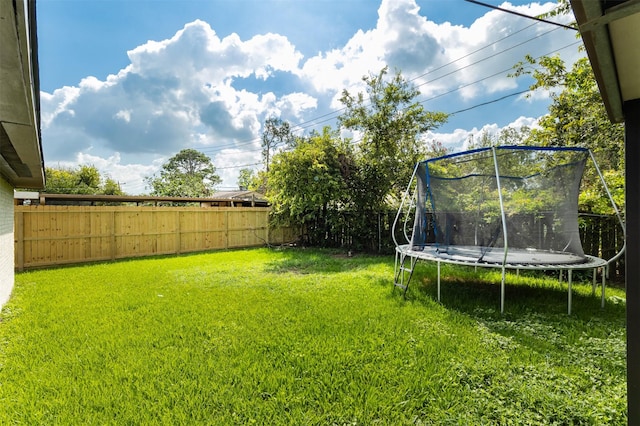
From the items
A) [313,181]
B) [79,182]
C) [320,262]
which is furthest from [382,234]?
[79,182]

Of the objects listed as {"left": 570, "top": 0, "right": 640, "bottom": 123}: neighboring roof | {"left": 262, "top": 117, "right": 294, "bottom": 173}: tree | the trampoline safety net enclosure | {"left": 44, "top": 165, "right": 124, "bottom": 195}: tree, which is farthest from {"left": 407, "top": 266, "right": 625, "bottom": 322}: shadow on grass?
{"left": 44, "top": 165, "right": 124, "bottom": 195}: tree

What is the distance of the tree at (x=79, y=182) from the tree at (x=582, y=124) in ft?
80.8

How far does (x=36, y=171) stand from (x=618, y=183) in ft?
27.8

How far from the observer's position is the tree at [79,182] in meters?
20.0

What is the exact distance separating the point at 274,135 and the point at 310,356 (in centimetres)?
2594

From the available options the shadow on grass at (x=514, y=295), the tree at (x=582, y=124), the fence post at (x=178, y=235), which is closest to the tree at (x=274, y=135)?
the fence post at (x=178, y=235)

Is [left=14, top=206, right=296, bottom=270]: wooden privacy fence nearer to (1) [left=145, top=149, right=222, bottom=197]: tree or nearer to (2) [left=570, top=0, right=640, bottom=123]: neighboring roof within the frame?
(2) [left=570, top=0, right=640, bottom=123]: neighboring roof

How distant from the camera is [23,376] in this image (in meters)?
2.35

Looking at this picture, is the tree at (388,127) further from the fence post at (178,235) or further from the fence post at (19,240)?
the fence post at (19,240)

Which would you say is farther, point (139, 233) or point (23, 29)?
point (139, 233)

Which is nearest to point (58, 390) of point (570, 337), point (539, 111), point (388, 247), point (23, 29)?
point (23, 29)

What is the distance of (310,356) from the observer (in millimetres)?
2619

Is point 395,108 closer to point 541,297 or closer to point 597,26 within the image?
point 541,297

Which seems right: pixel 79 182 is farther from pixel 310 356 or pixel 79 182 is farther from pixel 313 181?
pixel 310 356
